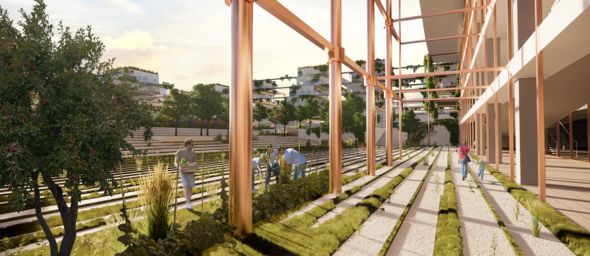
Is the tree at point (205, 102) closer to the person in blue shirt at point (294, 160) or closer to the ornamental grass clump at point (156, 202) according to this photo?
the person in blue shirt at point (294, 160)

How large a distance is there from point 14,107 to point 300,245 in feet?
9.36

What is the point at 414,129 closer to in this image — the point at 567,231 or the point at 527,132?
the point at 527,132

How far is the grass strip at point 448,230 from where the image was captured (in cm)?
288

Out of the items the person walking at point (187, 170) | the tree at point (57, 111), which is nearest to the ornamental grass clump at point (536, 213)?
the tree at point (57, 111)

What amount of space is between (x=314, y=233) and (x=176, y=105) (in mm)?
23191

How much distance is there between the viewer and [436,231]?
11.4 feet

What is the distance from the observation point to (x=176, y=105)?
78.2 feet

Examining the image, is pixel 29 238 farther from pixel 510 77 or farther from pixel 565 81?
pixel 565 81

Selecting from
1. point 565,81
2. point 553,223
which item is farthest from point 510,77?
point 553,223

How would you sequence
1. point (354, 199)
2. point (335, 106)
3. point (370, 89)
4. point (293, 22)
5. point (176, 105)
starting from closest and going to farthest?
point (293, 22) < point (354, 199) < point (335, 106) < point (370, 89) < point (176, 105)

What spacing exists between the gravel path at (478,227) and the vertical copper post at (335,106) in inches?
86.2

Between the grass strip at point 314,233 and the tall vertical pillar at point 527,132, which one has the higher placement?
the tall vertical pillar at point 527,132

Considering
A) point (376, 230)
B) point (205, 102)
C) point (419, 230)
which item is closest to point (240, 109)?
point (376, 230)

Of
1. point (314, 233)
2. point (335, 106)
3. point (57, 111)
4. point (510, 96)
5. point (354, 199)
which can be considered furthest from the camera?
point (510, 96)
